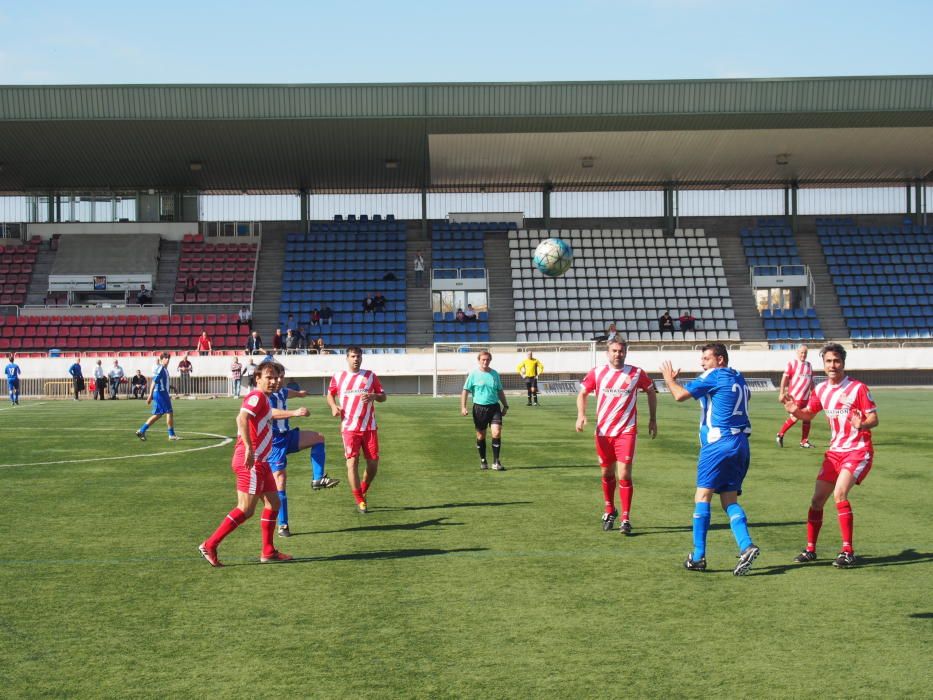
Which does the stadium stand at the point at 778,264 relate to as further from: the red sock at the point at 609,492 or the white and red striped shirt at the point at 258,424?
the white and red striped shirt at the point at 258,424

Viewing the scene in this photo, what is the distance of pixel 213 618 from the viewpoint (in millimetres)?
7316

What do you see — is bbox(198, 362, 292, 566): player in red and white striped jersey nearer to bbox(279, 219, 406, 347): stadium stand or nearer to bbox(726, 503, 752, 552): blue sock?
bbox(726, 503, 752, 552): blue sock

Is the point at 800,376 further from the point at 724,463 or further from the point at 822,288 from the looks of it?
the point at 822,288

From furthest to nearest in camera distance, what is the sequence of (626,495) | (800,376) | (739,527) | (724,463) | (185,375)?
(185,375), (800,376), (626,495), (724,463), (739,527)

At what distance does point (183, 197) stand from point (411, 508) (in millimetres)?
46846

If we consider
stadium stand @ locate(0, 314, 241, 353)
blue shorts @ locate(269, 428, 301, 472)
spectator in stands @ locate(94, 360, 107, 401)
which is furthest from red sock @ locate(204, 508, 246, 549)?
stadium stand @ locate(0, 314, 241, 353)

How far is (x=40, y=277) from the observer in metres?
51.5

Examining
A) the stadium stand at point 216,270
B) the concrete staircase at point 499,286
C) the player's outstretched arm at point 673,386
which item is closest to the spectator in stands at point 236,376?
the stadium stand at point 216,270

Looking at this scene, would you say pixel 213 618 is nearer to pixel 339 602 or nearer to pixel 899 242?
pixel 339 602

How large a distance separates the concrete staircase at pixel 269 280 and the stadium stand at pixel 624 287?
11.7m

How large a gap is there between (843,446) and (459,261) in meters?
43.2

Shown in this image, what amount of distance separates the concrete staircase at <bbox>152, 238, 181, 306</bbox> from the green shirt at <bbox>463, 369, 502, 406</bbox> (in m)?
36.0

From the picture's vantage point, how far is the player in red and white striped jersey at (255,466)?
8898 mm

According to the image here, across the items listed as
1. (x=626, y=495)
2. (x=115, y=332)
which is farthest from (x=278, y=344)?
(x=626, y=495)
